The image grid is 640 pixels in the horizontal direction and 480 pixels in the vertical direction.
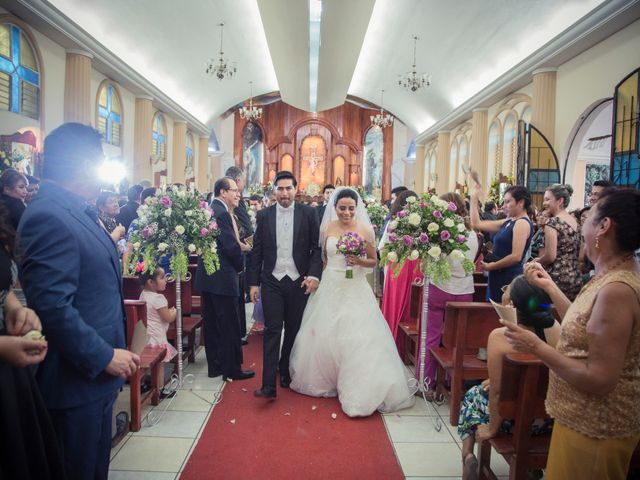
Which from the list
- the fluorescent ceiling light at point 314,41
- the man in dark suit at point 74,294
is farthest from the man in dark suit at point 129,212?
the fluorescent ceiling light at point 314,41

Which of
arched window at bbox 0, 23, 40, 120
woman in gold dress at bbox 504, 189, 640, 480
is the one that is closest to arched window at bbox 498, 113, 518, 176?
arched window at bbox 0, 23, 40, 120

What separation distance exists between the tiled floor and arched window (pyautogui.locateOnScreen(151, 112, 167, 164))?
11.1m

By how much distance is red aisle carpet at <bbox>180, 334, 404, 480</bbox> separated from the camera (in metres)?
2.88

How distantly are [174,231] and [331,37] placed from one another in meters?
9.93

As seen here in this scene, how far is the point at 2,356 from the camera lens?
142cm

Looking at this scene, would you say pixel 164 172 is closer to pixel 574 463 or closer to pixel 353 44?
pixel 353 44

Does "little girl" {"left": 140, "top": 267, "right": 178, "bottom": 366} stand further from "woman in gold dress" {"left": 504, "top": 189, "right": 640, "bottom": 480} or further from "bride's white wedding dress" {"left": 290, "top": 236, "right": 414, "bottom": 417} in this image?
"woman in gold dress" {"left": 504, "top": 189, "right": 640, "bottom": 480}

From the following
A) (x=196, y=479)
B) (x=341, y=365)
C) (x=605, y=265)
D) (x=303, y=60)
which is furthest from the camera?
(x=303, y=60)

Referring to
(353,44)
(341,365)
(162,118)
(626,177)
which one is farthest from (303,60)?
(341,365)

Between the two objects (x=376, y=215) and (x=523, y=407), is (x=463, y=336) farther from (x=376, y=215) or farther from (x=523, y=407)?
(x=376, y=215)

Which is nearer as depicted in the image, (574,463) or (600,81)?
(574,463)

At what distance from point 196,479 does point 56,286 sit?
169 cm

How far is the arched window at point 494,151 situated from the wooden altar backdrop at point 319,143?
1117 centimetres

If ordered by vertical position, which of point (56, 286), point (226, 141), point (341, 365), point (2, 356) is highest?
point (226, 141)
